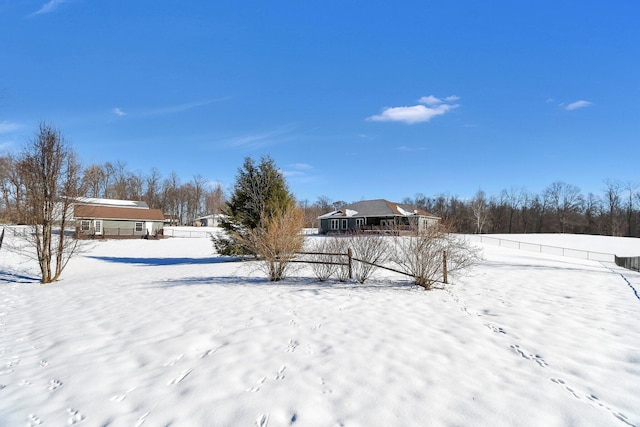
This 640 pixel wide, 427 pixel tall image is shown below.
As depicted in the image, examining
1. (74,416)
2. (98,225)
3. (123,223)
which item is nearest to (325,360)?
(74,416)

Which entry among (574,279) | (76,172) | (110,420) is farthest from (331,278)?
(76,172)

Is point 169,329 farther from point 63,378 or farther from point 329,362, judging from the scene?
point 329,362

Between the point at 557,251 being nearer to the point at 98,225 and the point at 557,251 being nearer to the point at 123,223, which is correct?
the point at 123,223

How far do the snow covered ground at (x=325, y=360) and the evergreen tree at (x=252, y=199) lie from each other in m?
8.70

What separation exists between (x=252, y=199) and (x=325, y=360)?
Answer: 1381cm

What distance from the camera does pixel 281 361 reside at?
4629mm

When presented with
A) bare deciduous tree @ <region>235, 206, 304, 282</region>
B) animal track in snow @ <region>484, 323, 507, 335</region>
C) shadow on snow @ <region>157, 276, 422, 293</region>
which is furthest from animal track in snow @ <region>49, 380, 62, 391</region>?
bare deciduous tree @ <region>235, 206, 304, 282</region>

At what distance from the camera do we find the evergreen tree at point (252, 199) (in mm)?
17484

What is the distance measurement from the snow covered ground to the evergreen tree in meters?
8.70

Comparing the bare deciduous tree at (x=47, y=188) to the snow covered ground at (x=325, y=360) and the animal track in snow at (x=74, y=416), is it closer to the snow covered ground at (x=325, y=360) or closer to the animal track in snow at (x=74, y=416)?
the snow covered ground at (x=325, y=360)

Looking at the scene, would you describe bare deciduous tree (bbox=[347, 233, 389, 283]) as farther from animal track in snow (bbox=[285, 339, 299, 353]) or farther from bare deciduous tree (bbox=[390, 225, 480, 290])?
animal track in snow (bbox=[285, 339, 299, 353])

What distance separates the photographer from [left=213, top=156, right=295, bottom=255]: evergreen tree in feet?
57.4

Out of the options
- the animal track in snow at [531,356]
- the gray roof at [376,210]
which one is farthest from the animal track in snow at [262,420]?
the gray roof at [376,210]

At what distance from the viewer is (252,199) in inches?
693
